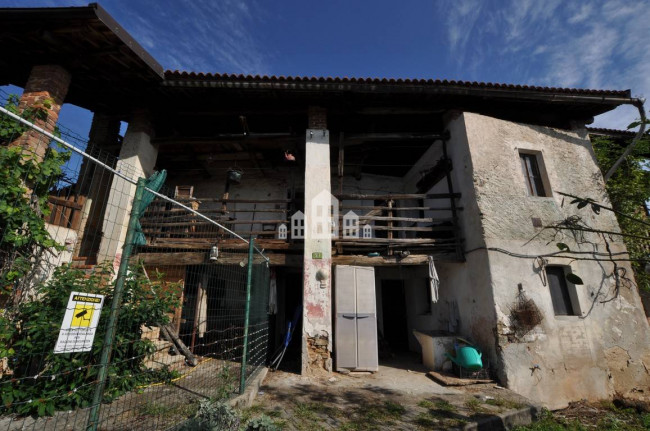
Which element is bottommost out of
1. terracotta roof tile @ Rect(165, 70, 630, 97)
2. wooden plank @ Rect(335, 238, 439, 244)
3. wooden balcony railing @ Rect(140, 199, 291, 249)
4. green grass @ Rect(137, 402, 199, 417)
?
green grass @ Rect(137, 402, 199, 417)

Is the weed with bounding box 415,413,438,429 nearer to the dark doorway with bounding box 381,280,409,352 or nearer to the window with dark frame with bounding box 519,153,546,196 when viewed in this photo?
the dark doorway with bounding box 381,280,409,352

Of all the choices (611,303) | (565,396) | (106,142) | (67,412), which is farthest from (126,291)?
(611,303)

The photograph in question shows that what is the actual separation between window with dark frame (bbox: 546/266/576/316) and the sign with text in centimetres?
786

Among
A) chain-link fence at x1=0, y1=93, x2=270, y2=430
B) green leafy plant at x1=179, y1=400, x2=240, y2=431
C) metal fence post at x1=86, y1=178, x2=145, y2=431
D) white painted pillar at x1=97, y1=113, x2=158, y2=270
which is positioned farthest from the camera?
white painted pillar at x1=97, y1=113, x2=158, y2=270

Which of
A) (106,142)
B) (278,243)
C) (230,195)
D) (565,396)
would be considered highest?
(106,142)

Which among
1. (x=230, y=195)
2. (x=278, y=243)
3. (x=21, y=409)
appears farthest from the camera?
(x=230, y=195)

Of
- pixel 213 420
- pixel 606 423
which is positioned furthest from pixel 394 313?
pixel 213 420

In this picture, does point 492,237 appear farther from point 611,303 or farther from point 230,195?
point 230,195

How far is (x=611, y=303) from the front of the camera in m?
6.46

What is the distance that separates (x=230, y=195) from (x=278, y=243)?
4101 mm

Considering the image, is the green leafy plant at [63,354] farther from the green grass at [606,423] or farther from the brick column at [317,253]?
the green grass at [606,423]

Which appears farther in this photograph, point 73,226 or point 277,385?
point 73,226

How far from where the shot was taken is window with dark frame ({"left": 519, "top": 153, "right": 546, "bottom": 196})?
7.34 meters

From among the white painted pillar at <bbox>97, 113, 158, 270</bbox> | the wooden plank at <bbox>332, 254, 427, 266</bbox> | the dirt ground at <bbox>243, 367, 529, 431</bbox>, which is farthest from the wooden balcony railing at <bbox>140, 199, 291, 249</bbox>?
the dirt ground at <bbox>243, 367, 529, 431</bbox>
